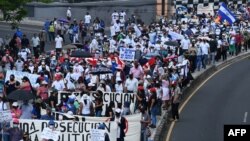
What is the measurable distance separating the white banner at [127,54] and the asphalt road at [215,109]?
2755 millimetres

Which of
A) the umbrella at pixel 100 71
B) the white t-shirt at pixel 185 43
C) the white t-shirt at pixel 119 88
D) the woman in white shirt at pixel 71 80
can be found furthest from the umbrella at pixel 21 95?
the white t-shirt at pixel 185 43

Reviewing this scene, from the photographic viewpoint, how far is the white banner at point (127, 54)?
31.0 m

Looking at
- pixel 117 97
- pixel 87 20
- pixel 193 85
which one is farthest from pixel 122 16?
pixel 117 97

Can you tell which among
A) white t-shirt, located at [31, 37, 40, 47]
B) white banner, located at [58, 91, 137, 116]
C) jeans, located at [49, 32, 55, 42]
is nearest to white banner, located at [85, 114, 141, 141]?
white banner, located at [58, 91, 137, 116]

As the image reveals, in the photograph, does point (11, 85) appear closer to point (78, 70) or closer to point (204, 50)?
point (78, 70)

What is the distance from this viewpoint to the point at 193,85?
32.2m

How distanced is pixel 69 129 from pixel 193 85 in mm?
12119

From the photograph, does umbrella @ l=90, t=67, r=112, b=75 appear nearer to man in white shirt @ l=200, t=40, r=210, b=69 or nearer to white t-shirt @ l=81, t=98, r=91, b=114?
white t-shirt @ l=81, t=98, r=91, b=114

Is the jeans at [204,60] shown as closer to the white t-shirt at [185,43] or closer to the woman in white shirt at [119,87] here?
the white t-shirt at [185,43]

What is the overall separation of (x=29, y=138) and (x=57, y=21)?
22.7 meters

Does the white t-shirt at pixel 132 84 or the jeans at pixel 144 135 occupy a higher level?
the white t-shirt at pixel 132 84

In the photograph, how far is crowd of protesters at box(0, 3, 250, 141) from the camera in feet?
75.9

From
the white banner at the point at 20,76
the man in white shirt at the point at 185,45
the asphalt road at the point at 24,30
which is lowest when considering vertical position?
the white banner at the point at 20,76

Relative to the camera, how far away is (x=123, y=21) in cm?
4572
